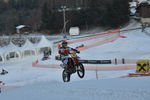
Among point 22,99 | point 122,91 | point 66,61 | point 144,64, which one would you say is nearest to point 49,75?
point 144,64

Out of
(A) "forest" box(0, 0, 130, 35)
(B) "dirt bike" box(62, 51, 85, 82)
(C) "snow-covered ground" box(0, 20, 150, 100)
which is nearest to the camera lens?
(C) "snow-covered ground" box(0, 20, 150, 100)

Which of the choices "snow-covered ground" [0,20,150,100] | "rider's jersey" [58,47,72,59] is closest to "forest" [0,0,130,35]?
"snow-covered ground" [0,20,150,100]

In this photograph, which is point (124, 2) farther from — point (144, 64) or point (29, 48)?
point (144, 64)

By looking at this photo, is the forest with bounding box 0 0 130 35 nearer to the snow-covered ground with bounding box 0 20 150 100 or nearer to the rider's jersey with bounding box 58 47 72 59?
the snow-covered ground with bounding box 0 20 150 100

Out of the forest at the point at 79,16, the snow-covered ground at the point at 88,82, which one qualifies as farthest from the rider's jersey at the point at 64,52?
the forest at the point at 79,16

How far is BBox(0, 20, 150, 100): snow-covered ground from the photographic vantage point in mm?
6062

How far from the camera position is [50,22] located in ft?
205

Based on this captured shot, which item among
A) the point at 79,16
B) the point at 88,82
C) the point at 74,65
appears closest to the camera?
the point at 88,82

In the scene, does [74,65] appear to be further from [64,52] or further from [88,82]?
[88,82]

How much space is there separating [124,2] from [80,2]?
22306 mm

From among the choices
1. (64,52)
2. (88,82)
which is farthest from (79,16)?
(88,82)

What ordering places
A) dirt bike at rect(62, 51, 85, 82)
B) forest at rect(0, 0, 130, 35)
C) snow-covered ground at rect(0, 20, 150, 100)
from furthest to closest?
forest at rect(0, 0, 130, 35)
dirt bike at rect(62, 51, 85, 82)
snow-covered ground at rect(0, 20, 150, 100)

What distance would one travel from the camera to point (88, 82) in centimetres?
819

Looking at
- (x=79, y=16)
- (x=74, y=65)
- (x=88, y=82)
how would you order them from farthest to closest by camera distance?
(x=79, y=16)
(x=74, y=65)
(x=88, y=82)
